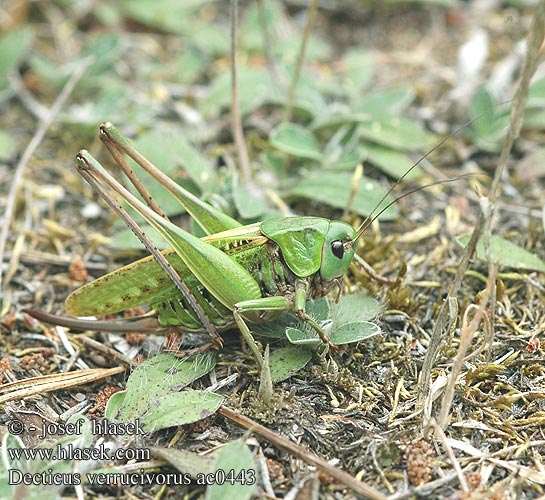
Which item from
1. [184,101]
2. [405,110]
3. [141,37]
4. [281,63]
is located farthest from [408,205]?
[141,37]

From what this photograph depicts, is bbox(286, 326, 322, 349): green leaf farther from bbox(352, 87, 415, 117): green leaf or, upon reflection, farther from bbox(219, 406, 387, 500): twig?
bbox(352, 87, 415, 117): green leaf

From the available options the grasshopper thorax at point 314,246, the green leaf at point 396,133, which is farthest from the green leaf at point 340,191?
the grasshopper thorax at point 314,246

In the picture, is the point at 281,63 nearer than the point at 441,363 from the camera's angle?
No

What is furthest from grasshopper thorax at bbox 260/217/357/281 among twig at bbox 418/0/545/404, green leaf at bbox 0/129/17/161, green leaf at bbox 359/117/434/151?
green leaf at bbox 0/129/17/161

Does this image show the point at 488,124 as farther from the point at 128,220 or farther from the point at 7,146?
the point at 7,146

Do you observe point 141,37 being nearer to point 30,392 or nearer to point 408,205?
point 408,205
